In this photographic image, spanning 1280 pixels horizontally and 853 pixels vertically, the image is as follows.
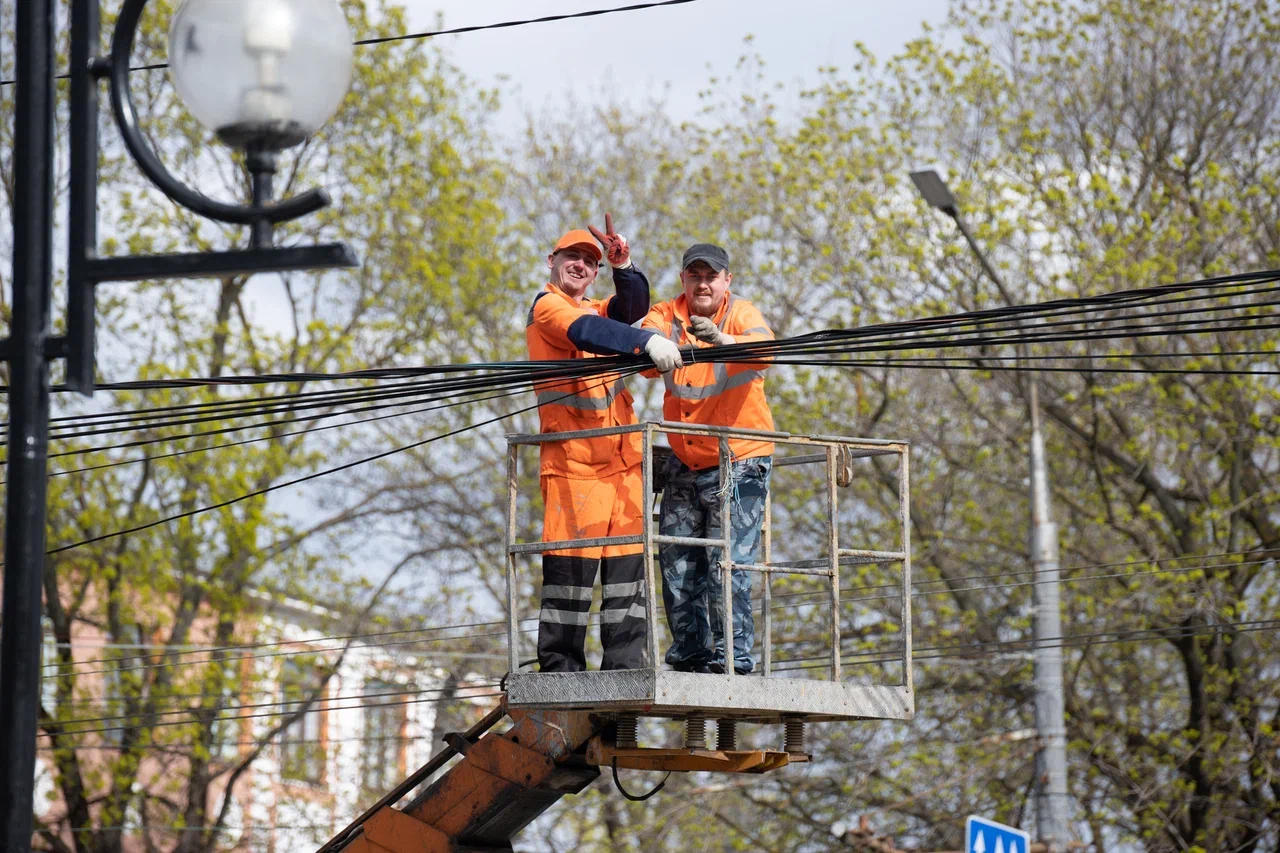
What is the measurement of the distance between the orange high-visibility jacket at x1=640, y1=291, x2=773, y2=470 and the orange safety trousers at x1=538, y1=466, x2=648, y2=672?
1.37 feet

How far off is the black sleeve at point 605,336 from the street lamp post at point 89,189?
322cm

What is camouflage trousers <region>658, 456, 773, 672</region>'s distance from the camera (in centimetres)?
802

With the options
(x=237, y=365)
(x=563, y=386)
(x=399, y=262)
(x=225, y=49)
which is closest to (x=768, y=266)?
(x=399, y=262)

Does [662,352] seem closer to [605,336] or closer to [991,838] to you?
[605,336]

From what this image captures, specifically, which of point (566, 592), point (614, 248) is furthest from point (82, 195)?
point (566, 592)

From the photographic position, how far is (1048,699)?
1405cm

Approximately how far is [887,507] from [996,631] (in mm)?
1967

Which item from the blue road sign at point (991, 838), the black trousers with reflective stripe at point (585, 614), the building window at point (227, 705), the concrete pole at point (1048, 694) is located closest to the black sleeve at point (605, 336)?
the black trousers with reflective stripe at point (585, 614)

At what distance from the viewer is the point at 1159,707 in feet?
66.3

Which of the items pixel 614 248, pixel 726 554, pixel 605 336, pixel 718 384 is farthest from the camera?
pixel 718 384

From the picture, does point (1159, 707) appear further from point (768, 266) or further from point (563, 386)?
point (563, 386)

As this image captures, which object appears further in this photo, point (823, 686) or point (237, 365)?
point (237, 365)

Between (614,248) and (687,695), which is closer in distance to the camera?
(687,695)

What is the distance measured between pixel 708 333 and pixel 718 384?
280 millimetres
